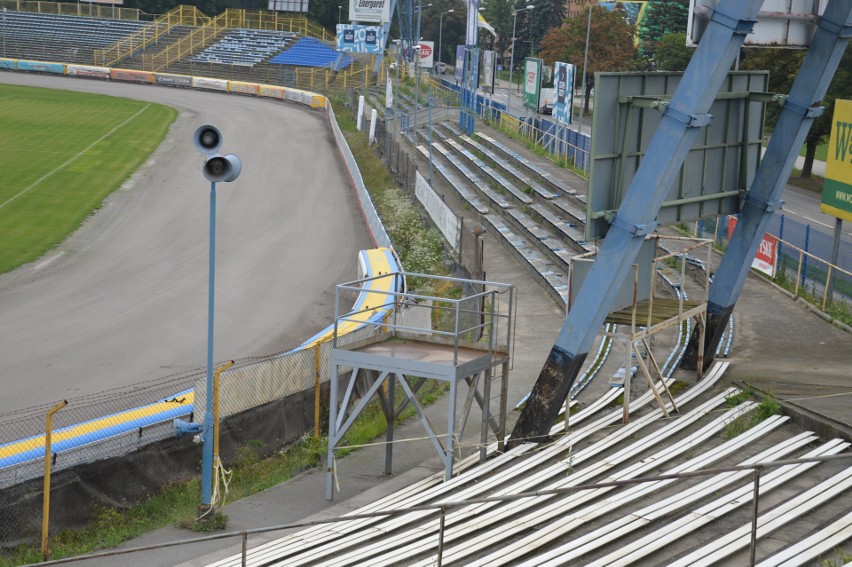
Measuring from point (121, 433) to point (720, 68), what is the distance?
32.4 ft

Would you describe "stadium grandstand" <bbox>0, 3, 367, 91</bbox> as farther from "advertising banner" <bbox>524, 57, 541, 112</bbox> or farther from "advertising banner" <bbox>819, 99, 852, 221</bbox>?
"advertising banner" <bbox>819, 99, 852, 221</bbox>

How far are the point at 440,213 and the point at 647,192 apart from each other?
2011cm

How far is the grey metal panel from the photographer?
53.1ft

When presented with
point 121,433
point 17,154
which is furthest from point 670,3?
point 121,433

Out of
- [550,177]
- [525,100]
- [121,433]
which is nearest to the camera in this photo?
[121,433]

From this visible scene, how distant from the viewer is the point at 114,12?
106 m

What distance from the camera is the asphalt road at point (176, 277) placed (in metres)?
23.6

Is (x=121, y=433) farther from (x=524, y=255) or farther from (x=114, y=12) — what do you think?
(x=114, y=12)

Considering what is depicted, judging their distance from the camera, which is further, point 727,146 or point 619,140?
point 727,146

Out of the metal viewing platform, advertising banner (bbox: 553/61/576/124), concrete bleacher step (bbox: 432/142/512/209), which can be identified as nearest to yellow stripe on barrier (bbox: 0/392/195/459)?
the metal viewing platform

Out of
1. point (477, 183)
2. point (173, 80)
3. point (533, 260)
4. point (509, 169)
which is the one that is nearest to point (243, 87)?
point (173, 80)

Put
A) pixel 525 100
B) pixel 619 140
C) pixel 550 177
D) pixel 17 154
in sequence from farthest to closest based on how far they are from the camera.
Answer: pixel 525 100
pixel 17 154
pixel 550 177
pixel 619 140

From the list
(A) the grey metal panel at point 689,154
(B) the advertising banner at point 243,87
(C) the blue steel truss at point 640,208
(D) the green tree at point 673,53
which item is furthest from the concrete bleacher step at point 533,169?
(B) the advertising banner at point 243,87

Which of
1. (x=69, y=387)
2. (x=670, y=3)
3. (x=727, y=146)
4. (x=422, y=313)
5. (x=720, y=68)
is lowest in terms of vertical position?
(x=69, y=387)
